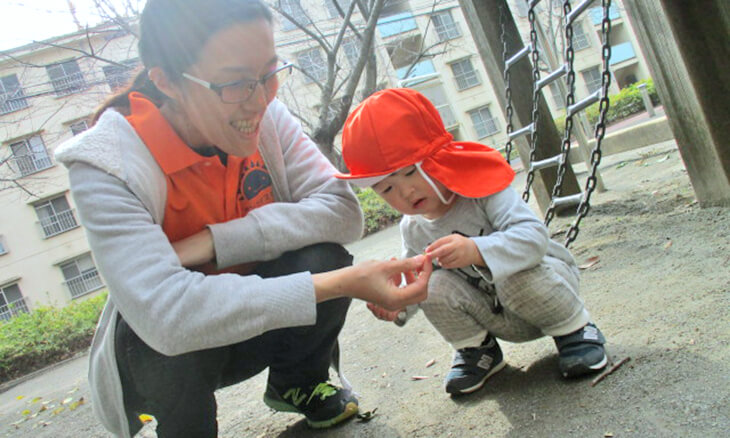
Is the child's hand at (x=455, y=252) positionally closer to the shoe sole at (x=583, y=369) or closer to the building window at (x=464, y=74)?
the shoe sole at (x=583, y=369)

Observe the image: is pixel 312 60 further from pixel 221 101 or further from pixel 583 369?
pixel 583 369

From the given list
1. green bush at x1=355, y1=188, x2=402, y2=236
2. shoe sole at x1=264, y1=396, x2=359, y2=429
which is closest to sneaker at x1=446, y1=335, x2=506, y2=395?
shoe sole at x1=264, y1=396, x2=359, y2=429

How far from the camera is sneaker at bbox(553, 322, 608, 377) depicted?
1.60 meters

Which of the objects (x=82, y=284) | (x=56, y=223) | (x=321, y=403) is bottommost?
(x=321, y=403)

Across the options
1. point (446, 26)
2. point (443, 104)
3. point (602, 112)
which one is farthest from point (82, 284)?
point (602, 112)

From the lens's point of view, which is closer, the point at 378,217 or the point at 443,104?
the point at 378,217

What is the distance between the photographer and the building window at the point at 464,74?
24.2m

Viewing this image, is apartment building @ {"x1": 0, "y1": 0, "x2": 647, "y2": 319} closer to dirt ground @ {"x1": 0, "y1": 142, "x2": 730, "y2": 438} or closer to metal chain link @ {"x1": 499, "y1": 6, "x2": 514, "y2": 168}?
metal chain link @ {"x1": 499, "y1": 6, "x2": 514, "y2": 168}

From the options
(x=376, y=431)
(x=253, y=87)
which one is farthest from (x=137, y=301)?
(x=376, y=431)

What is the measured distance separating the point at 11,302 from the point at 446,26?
66.3 feet

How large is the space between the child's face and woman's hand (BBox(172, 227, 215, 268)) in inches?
23.2

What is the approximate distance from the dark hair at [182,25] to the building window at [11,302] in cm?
2123

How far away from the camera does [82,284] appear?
20188 mm

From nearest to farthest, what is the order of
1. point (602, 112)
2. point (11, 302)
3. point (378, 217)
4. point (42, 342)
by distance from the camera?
1. point (602, 112)
2. point (42, 342)
3. point (378, 217)
4. point (11, 302)
